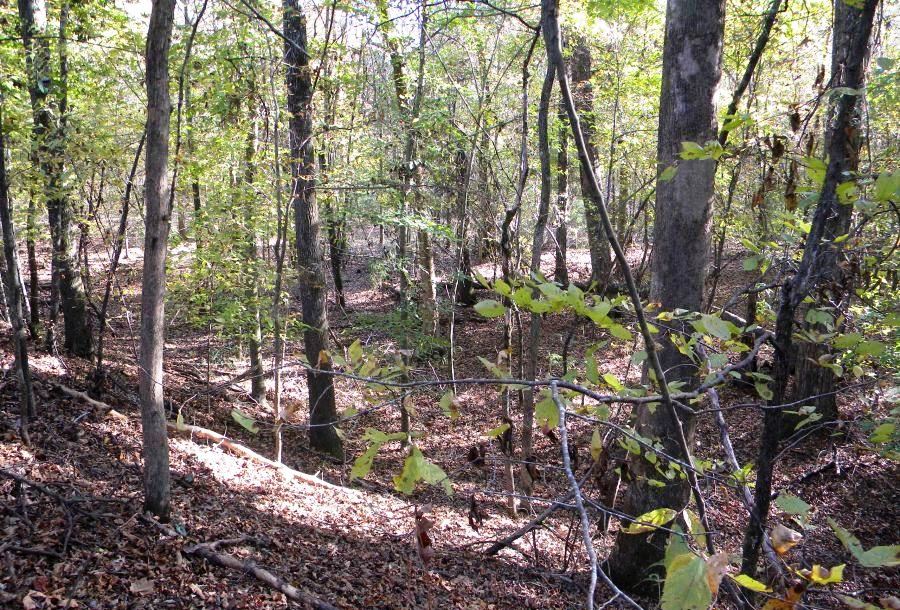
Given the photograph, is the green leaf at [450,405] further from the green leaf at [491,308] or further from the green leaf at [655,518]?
the green leaf at [655,518]

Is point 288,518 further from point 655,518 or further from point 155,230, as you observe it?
point 655,518

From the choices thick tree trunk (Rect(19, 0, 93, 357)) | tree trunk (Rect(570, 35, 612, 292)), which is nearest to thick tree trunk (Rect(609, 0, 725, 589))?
thick tree trunk (Rect(19, 0, 93, 357))

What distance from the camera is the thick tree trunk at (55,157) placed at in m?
6.34

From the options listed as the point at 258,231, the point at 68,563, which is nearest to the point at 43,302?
the point at 258,231

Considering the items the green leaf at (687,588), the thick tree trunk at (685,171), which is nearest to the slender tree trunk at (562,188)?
the thick tree trunk at (685,171)

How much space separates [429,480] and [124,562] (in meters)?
3.79

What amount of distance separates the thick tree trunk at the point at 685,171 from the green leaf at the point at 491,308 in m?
1.89

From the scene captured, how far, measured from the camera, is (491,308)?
152 centimetres

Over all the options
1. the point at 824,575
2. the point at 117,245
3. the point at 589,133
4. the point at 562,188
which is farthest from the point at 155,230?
the point at 562,188

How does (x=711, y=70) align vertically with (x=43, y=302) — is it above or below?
above

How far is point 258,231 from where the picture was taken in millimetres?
8742

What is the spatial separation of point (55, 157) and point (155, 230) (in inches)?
140

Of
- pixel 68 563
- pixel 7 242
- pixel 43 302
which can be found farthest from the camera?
pixel 43 302

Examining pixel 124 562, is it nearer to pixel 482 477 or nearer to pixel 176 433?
pixel 176 433
